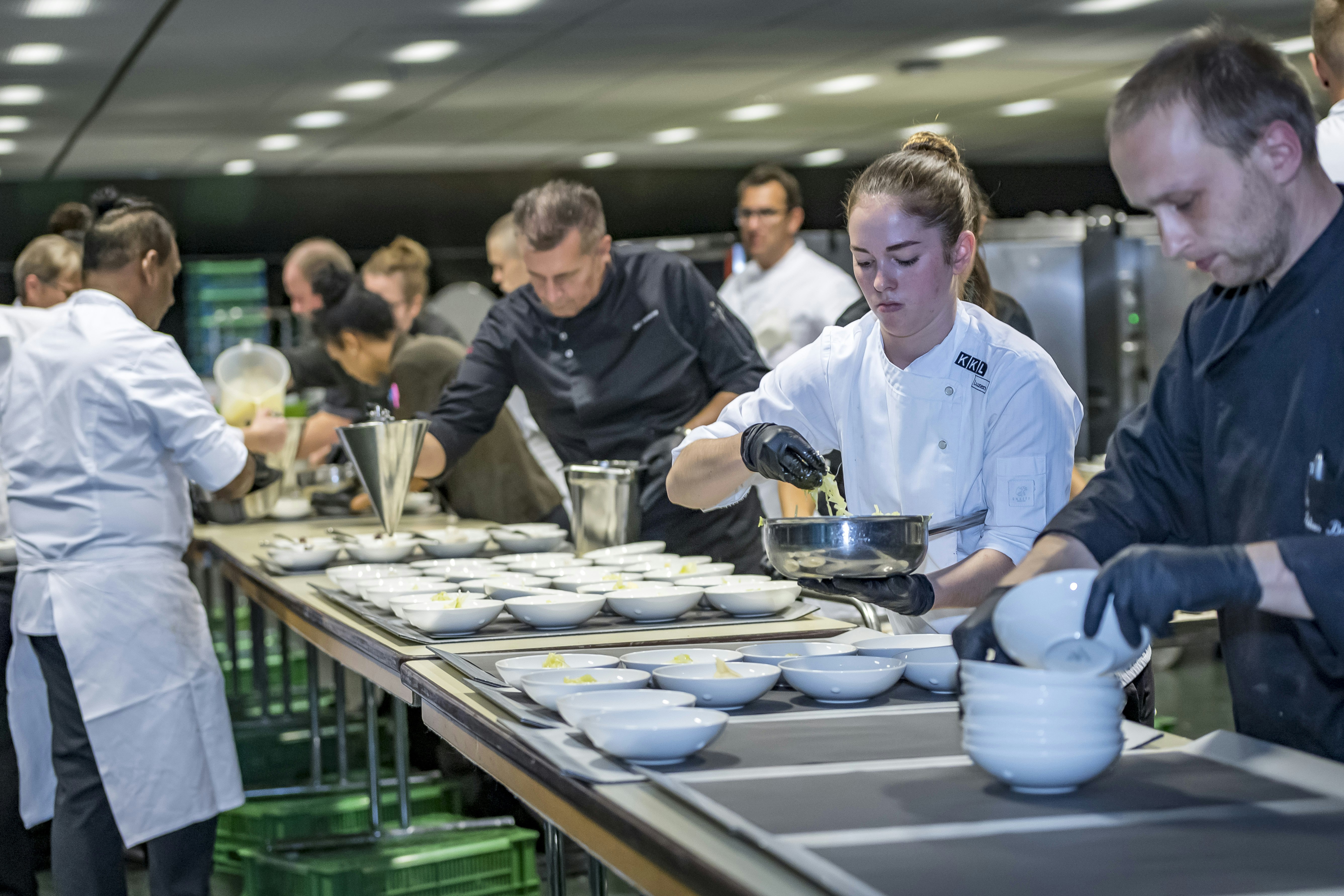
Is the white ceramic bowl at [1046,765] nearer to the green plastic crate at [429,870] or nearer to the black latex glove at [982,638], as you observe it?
the black latex glove at [982,638]

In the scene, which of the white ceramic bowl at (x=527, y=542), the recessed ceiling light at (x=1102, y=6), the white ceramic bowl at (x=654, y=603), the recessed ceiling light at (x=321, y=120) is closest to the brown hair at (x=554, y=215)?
the white ceramic bowl at (x=527, y=542)

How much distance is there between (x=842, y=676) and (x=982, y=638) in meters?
0.33

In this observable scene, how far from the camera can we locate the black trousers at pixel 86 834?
→ 2.88 m

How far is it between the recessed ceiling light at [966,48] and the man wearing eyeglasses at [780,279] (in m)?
1.76

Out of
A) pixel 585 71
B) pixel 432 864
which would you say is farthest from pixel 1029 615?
pixel 585 71

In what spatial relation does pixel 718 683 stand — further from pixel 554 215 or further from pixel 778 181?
pixel 778 181

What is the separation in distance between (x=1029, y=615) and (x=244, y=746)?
3648 millimetres

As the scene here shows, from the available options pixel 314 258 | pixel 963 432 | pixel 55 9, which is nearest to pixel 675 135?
pixel 314 258

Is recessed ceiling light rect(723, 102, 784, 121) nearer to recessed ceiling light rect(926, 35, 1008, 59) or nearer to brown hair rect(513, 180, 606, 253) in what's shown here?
recessed ceiling light rect(926, 35, 1008, 59)

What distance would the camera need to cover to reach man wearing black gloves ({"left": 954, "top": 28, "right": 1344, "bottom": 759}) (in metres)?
1.19

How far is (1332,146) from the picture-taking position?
4.91ft

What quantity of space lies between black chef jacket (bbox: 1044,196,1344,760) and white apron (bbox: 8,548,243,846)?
2070 mm

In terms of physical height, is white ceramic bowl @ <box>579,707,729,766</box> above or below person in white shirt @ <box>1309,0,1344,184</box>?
below

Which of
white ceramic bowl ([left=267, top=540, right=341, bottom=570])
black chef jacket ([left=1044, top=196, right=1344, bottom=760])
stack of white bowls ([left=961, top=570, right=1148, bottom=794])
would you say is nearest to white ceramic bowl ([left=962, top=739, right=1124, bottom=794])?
stack of white bowls ([left=961, top=570, right=1148, bottom=794])
